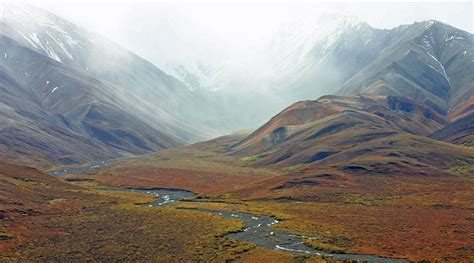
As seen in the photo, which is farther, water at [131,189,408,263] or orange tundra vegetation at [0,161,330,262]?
orange tundra vegetation at [0,161,330,262]

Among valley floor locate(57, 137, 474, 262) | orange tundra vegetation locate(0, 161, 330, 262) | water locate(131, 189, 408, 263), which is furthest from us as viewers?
valley floor locate(57, 137, 474, 262)

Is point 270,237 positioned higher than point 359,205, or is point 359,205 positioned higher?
point 359,205

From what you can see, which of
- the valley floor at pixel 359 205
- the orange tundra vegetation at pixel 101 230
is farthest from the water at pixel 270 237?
the orange tundra vegetation at pixel 101 230

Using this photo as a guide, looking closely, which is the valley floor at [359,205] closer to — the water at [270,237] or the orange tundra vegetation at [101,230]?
the water at [270,237]

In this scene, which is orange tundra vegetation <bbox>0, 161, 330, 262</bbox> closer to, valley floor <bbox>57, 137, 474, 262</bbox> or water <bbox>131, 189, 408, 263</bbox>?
water <bbox>131, 189, 408, 263</bbox>

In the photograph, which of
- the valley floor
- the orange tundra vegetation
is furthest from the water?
the orange tundra vegetation

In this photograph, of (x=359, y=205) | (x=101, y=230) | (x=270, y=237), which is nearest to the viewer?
(x=270, y=237)

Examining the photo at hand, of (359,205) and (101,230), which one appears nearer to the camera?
(101,230)

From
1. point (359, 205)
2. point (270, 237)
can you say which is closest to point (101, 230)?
point (270, 237)

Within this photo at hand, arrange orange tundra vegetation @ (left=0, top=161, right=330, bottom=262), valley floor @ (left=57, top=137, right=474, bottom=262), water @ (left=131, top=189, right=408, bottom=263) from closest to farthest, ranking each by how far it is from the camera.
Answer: water @ (left=131, top=189, right=408, bottom=263)
orange tundra vegetation @ (left=0, top=161, right=330, bottom=262)
valley floor @ (left=57, top=137, right=474, bottom=262)

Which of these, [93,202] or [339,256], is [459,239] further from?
[93,202]

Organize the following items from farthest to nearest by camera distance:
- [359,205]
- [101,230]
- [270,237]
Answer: [359,205], [101,230], [270,237]

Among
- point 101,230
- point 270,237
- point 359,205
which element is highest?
point 359,205

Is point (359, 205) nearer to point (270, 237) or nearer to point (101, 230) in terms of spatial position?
point (270, 237)
